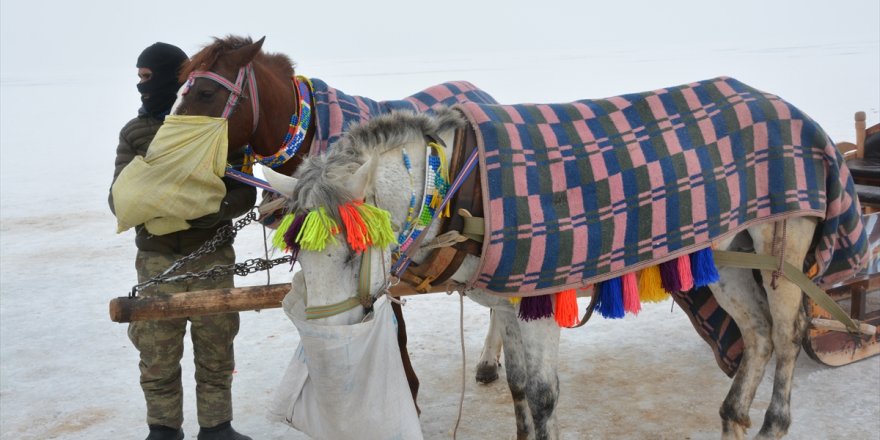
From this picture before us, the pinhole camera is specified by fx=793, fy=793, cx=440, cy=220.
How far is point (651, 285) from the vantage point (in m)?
2.94

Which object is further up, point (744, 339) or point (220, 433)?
point (744, 339)

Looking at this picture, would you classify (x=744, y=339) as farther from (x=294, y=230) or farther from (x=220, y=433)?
(x=220, y=433)

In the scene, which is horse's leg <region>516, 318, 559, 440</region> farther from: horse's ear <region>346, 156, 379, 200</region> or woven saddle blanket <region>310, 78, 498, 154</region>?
woven saddle blanket <region>310, 78, 498, 154</region>

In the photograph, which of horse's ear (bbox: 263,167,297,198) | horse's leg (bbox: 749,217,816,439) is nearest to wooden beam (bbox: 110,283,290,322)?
horse's ear (bbox: 263,167,297,198)

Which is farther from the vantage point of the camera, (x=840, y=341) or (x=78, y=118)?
(x=78, y=118)

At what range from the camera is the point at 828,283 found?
3416 millimetres

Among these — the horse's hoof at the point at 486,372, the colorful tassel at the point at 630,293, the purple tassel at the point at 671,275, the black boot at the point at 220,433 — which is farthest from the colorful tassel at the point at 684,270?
the black boot at the point at 220,433

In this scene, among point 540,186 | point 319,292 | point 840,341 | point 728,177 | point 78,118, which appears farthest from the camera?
point 78,118

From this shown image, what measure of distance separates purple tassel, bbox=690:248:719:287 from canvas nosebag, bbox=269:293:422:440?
3.78ft

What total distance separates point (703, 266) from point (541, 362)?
2.29 ft

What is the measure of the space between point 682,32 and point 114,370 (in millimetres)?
34657

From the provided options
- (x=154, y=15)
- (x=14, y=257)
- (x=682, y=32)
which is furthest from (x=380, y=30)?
(x=14, y=257)

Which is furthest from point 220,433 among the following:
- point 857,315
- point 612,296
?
point 857,315

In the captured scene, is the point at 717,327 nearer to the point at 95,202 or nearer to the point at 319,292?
the point at 319,292
